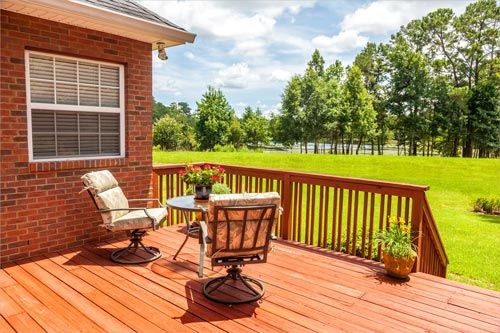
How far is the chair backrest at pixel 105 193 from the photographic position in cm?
406

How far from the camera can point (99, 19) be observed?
13.1ft

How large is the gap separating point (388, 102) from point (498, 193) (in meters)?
19.9

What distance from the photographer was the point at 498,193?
46.0ft

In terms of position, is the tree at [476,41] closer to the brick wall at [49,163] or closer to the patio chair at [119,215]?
the brick wall at [49,163]

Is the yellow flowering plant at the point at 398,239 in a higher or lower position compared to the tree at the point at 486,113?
lower

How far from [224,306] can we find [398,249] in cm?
199

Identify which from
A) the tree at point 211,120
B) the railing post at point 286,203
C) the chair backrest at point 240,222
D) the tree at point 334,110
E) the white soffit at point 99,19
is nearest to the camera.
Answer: the chair backrest at point 240,222

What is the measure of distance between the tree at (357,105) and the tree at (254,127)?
583 inches

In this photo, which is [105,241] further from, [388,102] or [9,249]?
[388,102]

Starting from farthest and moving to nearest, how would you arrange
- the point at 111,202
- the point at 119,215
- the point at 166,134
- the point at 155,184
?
the point at 166,134 < the point at 155,184 < the point at 119,215 < the point at 111,202

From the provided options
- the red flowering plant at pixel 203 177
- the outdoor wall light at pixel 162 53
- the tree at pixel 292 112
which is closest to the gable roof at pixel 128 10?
the outdoor wall light at pixel 162 53

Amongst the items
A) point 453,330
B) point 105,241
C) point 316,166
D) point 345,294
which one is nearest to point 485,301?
point 453,330

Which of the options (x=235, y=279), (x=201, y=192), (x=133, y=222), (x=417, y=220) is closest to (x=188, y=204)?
(x=201, y=192)

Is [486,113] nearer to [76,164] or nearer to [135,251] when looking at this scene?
[135,251]
